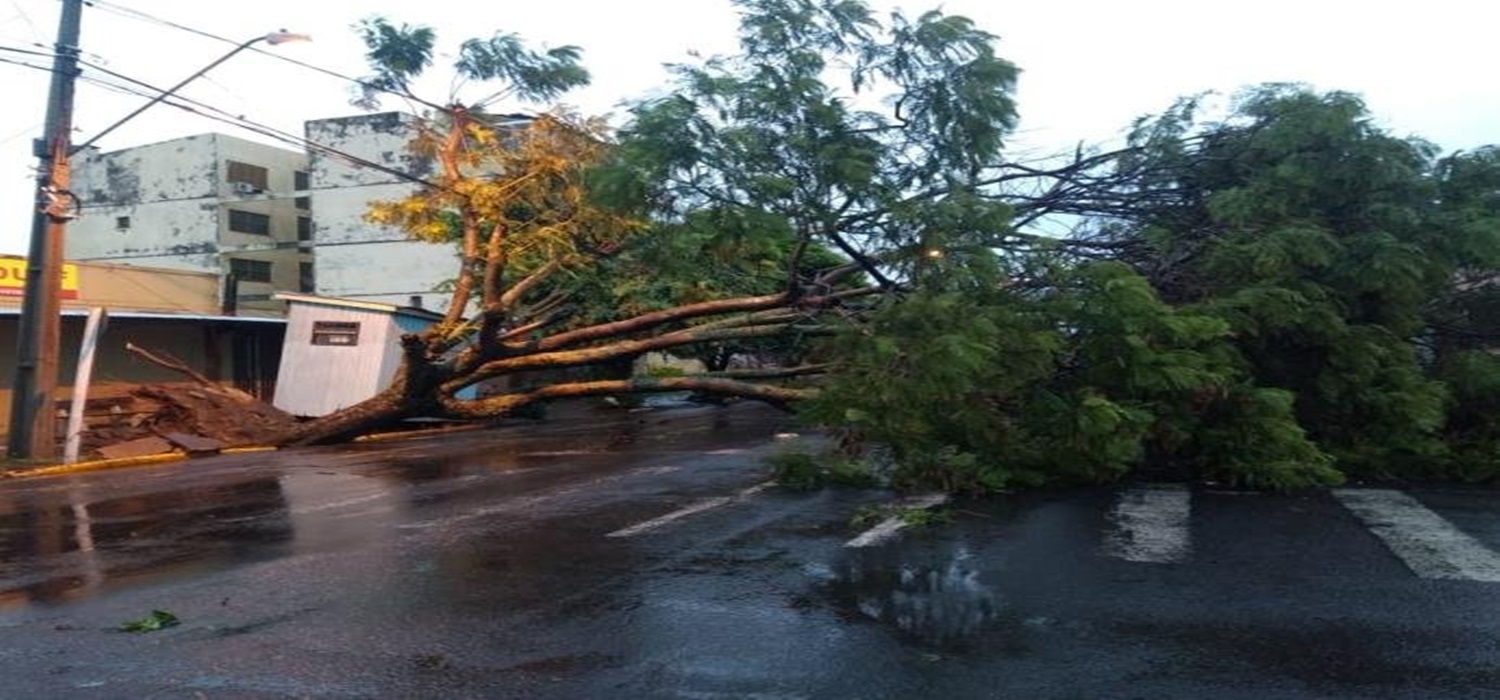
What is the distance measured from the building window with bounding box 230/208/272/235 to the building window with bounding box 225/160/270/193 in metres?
1.02

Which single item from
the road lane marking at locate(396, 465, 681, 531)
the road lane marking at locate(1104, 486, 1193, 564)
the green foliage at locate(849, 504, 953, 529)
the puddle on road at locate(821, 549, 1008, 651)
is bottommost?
the road lane marking at locate(396, 465, 681, 531)

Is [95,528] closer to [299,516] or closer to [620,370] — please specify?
[299,516]

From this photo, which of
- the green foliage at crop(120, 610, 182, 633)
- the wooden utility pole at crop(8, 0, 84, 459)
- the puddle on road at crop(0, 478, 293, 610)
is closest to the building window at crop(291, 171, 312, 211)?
the wooden utility pole at crop(8, 0, 84, 459)

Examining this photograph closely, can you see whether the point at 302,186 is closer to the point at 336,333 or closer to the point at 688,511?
the point at 336,333

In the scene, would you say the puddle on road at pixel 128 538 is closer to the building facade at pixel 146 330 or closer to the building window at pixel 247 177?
the building facade at pixel 146 330

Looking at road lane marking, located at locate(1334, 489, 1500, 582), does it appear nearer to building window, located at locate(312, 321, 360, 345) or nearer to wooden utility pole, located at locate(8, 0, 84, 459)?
wooden utility pole, located at locate(8, 0, 84, 459)

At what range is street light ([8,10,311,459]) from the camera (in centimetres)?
1720

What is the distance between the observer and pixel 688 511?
1057cm

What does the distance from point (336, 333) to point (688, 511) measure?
18.7 metres

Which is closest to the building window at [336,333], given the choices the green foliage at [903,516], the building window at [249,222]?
the green foliage at [903,516]

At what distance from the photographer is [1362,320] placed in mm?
11789

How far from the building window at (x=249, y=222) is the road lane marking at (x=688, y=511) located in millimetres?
41458

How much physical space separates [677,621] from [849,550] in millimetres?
2272

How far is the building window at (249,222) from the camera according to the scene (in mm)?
47250
